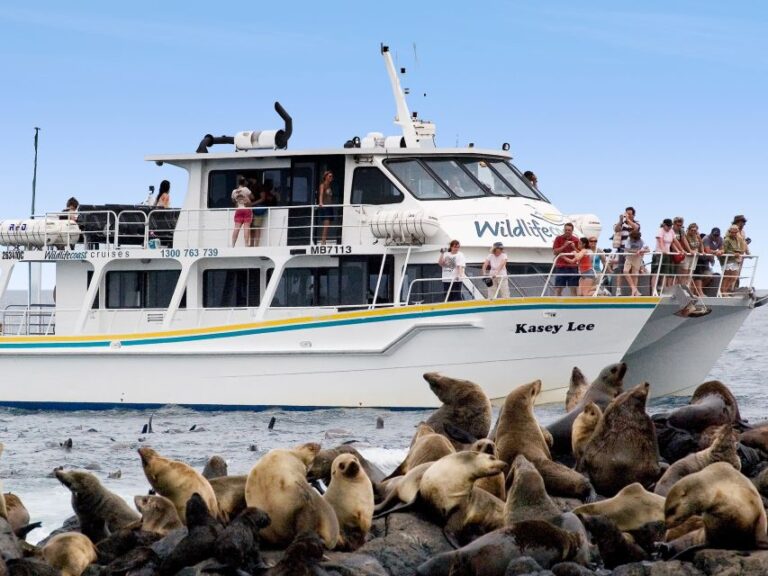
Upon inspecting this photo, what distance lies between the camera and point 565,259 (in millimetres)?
23594

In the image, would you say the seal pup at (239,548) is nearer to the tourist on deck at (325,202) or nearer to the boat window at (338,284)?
the boat window at (338,284)

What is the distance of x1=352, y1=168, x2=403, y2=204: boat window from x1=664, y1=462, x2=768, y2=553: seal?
14489mm

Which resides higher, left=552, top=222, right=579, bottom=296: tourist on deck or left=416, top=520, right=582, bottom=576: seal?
left=552, top=222, right=579, bottom=296: tourist on deck

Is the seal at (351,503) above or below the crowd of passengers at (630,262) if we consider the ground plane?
below

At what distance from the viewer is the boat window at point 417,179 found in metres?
24.8

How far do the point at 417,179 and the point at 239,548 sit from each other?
50.8 feet

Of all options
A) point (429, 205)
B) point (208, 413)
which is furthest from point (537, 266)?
point (208, 413)

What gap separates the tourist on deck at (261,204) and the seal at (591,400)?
11102 millimetres

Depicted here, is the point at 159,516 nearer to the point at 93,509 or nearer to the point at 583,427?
the point at 93,509

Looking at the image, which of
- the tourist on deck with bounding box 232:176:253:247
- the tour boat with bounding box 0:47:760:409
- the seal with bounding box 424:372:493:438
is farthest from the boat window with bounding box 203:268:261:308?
the seal with bounding box 424:372:493:438

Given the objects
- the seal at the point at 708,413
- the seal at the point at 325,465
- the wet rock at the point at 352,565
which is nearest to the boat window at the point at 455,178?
the seal at the point at 708,413

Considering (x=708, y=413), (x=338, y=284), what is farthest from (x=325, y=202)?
(x=708, y=413)

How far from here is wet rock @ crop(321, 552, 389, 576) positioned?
9992 mm

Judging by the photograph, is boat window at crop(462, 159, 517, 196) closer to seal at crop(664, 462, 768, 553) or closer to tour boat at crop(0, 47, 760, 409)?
tour boat at crop(0, 47, 760, 409)
